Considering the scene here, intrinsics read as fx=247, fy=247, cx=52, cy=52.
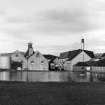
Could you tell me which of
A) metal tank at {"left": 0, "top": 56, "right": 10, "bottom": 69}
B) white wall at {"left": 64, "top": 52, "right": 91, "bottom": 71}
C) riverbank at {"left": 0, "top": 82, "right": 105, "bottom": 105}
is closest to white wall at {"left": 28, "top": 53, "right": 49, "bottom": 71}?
white wall at {"left": 64, "top": 52, "right": 91, "bottom": 71}

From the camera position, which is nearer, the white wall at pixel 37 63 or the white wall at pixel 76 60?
the white wall at pixel 37 63

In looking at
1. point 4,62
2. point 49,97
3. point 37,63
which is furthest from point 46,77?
point 37,63

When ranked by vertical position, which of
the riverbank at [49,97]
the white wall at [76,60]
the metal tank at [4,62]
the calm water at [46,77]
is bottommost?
the riverbank at [49,97]

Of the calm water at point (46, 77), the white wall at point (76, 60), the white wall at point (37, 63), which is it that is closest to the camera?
the calm water at point (46, 77)

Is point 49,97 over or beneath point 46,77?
beneath

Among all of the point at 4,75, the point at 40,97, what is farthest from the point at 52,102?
the point at 4,75

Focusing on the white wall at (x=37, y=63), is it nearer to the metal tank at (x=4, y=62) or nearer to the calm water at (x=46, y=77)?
the calm water at (x=46, y=77)

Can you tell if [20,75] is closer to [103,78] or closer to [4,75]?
[4,75]

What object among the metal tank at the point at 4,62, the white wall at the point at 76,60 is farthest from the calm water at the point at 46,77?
the white wall at the point at 76,60

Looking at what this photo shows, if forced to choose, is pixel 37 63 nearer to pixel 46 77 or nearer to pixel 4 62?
pixel 46 77

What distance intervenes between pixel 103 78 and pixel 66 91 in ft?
34.7

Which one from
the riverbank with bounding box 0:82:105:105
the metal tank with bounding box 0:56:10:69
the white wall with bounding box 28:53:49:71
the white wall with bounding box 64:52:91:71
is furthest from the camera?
the white wall with bounding box 64:52:91:71

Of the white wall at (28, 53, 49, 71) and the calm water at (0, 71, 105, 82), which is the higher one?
the white wall at (28, 53, 49, 71)

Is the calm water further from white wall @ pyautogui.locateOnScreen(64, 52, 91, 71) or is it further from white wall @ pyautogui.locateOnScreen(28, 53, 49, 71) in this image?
white wall @ pyautogui.locateOnScreen(64, 52, 91, 71)
